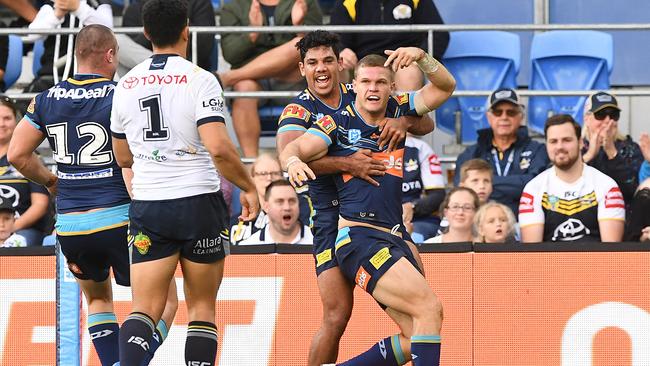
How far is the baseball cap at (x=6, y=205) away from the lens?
1063 centimetres

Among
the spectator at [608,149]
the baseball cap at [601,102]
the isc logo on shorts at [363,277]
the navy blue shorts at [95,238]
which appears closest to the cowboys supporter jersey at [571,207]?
the spectator at [608,149]

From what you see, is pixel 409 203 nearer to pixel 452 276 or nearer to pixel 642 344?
pixel 452 276

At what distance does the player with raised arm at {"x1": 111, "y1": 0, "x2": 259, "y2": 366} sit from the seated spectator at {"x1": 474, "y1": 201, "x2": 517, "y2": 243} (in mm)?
3164

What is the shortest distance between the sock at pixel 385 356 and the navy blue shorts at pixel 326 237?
25.4 inches

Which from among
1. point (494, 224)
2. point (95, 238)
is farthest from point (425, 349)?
point (494, 224)

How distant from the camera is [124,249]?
8.01m

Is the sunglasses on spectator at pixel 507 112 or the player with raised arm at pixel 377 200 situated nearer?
the player with raised arm at pixel 377 200

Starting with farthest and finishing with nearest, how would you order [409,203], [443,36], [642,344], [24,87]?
[24,87], [443,36], [409,203], [642,344]

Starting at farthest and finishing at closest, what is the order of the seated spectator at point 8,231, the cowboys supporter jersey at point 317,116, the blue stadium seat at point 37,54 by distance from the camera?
the blue stadium seat at point 37,54 < the seated spectator at point 8,231 < the cowboys supporter jersey at point 317,116

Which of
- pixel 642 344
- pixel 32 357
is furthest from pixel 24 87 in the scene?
pixel 642 344

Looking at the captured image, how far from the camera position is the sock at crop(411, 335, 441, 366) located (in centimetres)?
757

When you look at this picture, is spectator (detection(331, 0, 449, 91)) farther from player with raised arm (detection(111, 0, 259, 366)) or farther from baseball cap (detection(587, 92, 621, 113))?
player with raised arm (detection(111, 0, 259, 366))

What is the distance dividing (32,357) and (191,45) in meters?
3.65

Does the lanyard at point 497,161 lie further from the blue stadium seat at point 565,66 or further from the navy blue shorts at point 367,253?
the navy blue shorts at point 367,253
